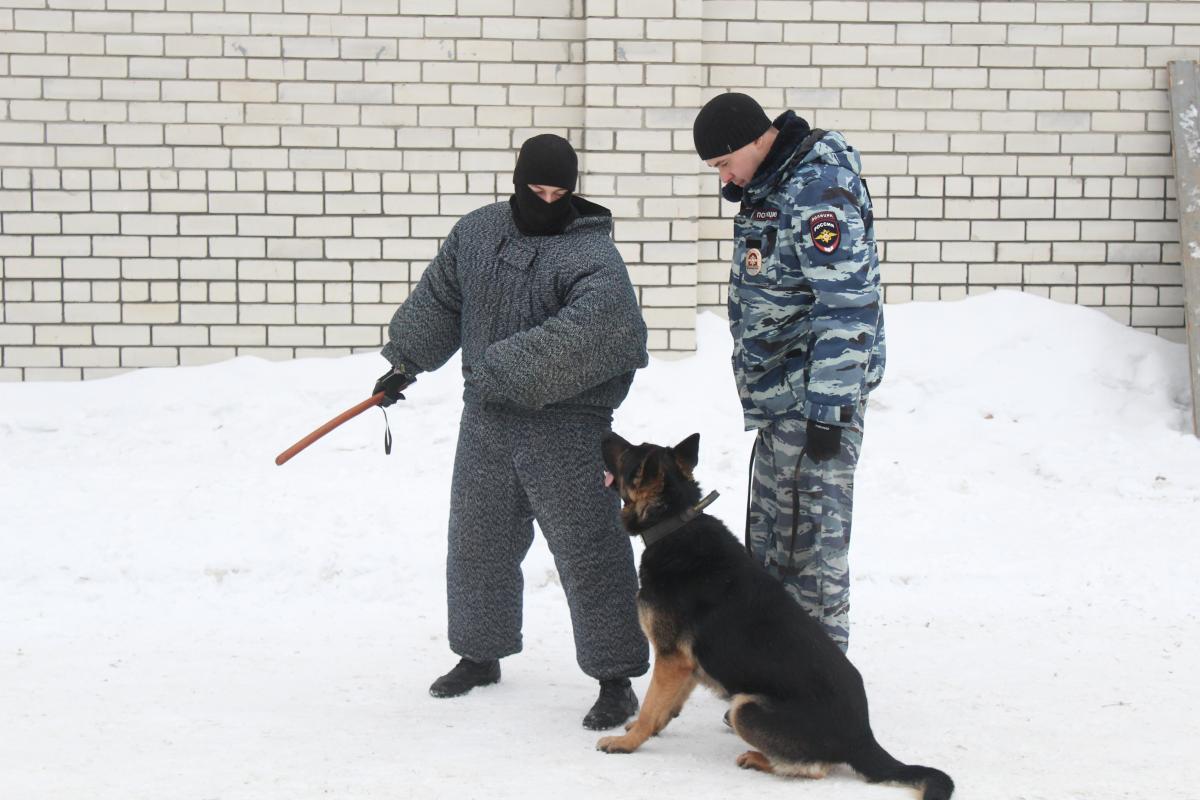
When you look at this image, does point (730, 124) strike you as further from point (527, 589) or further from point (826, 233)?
point (527, 589)

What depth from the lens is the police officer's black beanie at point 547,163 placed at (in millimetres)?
3797

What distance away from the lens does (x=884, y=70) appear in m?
7.85

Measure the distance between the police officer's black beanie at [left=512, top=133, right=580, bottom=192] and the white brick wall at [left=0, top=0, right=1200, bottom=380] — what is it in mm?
3851

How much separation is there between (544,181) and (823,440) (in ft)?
3.78

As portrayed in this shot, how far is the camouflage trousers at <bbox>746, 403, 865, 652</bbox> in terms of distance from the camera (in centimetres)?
374

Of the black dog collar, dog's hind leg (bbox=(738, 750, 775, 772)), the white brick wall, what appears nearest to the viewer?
dog's hind leg (bbox=(738, 750, 775, 772))

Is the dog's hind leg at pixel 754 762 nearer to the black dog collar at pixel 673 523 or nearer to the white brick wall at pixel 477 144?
the black dog collar at pixel 673 523

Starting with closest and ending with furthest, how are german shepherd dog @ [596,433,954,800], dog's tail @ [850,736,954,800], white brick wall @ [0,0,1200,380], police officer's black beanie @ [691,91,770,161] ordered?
dog's tail @ [850,736,954,800]
german shepherd dog @ [596,433,954,800]
police officer's black beanie @ [691,91,770,161]
white brick wall @ [0,0,1200,380]

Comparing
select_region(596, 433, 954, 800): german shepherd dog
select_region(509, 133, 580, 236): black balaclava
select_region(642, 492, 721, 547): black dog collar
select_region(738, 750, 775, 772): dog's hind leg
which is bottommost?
select_region(738, 750, 775, 772): dog's hind leg

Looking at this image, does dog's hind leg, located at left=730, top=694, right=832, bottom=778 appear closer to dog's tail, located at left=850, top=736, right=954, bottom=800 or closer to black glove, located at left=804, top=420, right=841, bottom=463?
dog's tail, located at left=850, top=736, right=954, bottom=800

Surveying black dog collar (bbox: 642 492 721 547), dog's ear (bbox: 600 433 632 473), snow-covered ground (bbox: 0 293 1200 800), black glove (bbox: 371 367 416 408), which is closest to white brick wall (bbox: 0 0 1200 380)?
snow-covered ground (bbox: 0 293 1200 800)

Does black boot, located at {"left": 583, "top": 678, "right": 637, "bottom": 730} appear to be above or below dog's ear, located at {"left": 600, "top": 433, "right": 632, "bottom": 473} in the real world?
below

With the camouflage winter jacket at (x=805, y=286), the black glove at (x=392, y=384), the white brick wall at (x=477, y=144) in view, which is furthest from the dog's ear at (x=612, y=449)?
the white brick wall at (x=477, y=144)

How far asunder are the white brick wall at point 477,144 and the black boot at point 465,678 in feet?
12.5
